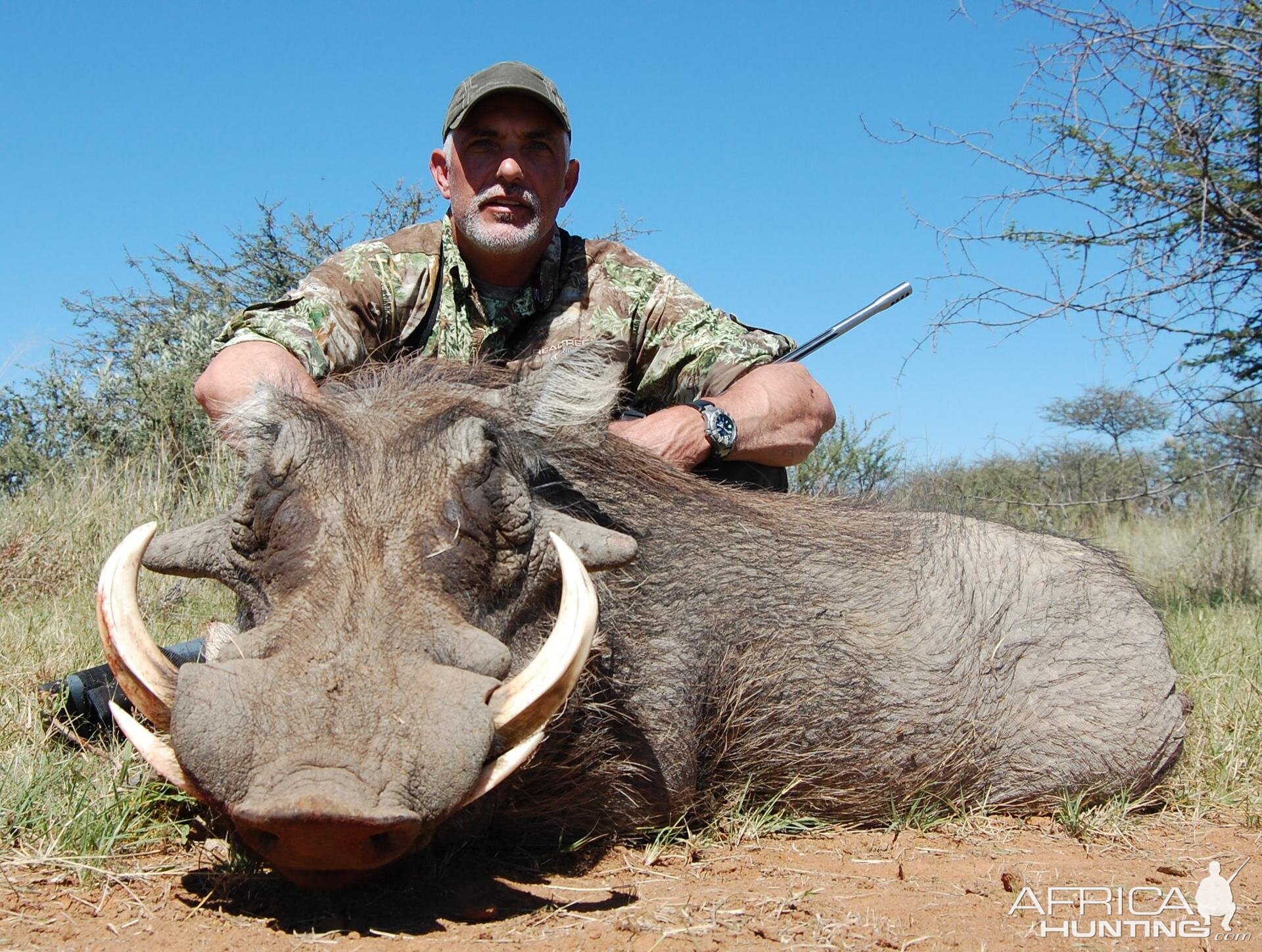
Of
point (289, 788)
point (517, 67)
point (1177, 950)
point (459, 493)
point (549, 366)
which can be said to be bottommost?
point (1177, 950)

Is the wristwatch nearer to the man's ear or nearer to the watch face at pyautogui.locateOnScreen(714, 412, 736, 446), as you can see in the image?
the watch face at pyautogui.locateOnScreen(714, 412, 736, 446)

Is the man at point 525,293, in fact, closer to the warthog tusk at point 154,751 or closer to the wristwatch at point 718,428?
the wristwatch at point 718,428

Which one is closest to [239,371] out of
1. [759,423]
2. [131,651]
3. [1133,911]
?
[131,651]

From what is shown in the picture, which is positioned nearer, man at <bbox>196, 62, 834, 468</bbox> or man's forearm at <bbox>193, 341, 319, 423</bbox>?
man's forearm at <bbox>193, 341, 319, 423</bbox>

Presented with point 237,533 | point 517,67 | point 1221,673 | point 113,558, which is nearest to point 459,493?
point 237,533

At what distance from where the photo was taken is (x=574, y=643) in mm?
2135

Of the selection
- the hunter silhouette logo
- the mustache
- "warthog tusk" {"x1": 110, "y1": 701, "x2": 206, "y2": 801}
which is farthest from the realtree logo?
the mustache

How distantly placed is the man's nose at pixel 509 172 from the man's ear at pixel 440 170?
391mm

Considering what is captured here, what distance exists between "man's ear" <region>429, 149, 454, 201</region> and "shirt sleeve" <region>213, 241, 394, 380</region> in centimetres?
55

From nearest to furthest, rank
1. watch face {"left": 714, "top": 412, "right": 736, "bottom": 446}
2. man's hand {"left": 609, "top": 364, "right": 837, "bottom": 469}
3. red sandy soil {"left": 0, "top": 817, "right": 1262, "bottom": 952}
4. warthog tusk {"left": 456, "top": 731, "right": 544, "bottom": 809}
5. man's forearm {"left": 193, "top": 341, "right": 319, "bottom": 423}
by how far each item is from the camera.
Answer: warthog tusk {"left": 456, "top": 731, "right": 544, "bottom": 809}
red sandy soil {"left": 0, "top": 817, "right": 1262, "bottom": 952}
man's forearm {"left": 193, "top": 341, "right": 319, "bottom": 423}
man's hand {"left": 609, "top": 364, "right": 837, "bottom": 469}
watch face {"left": 714, "top": 412, "right": 736, "bottom": 446}

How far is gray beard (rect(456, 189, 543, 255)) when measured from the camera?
4.53m

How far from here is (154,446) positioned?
25.2 feet

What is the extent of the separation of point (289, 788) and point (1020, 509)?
8798 millimetres

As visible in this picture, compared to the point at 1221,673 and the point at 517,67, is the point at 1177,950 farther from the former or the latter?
the point at 517,67
